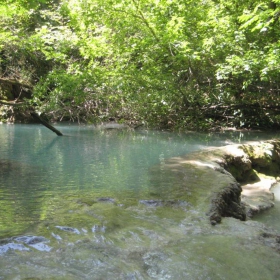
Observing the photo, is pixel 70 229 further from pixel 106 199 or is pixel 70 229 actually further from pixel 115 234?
pixel 106 199

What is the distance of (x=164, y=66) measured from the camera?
1427cm

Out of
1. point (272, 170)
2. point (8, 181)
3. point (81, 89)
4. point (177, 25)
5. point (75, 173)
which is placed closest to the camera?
point (8, 181)

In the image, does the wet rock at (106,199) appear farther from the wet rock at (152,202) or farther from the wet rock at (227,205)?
the wet rock at (227,205)

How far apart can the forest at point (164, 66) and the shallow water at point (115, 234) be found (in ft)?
26.1

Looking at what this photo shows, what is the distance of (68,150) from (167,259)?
6602 mm

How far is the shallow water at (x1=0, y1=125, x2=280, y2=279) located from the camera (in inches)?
102

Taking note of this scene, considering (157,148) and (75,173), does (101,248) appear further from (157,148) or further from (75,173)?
(157,148)

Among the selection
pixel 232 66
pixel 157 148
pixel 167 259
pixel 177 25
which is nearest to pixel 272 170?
pixel 157 148

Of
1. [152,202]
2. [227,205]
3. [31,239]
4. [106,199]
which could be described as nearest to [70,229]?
[31,239]

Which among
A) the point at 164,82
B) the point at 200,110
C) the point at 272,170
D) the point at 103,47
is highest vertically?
the point at 103,47

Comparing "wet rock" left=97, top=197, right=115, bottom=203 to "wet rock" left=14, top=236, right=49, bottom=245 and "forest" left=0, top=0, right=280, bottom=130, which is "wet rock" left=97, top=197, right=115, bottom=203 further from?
"forest" left=0, top=0, right=280, bottom=130

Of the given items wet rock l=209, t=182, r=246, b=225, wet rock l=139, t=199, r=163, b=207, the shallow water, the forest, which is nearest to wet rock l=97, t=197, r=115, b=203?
the shallow water

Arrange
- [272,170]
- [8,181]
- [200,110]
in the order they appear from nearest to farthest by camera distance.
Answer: [8,181], [272,170], [200,110]

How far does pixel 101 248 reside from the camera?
2.89 meters
